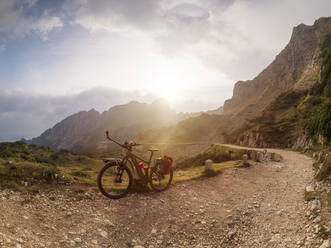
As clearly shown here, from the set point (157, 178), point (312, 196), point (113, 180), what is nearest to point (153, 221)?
A: point (113, 180)

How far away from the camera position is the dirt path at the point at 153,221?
6473 millimetres

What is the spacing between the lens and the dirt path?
21.2 ft

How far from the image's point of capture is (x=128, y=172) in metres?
9.52

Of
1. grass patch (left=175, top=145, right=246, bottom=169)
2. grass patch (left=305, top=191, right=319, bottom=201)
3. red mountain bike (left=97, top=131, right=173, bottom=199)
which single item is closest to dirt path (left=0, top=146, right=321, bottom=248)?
grass patch (left=305, top=191, right=319, bottom=201)

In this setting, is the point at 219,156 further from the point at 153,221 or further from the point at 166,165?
the point at 153,221

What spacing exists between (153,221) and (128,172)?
8.54 ft

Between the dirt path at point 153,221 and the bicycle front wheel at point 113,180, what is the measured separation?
42 cm

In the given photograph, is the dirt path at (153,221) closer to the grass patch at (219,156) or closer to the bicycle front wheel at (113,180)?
the bicycle front wheel at (113,180)

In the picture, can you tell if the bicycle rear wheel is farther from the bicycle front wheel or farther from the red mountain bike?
the bicycle front wheel

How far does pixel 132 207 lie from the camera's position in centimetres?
897

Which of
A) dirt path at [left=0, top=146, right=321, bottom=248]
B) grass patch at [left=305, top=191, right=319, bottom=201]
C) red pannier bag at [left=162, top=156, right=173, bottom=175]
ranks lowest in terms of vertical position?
dirt path at [left=0, top=146, right=321, bottom=248]

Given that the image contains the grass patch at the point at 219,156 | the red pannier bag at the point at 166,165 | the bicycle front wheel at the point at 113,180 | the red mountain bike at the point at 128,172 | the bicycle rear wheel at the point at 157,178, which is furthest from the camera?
the grass patch at the point at 219,156

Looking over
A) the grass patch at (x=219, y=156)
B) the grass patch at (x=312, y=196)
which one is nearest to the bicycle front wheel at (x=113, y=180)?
the grass patch at (x=312, y=196)

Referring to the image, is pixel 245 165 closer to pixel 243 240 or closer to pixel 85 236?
pixel 243 240
